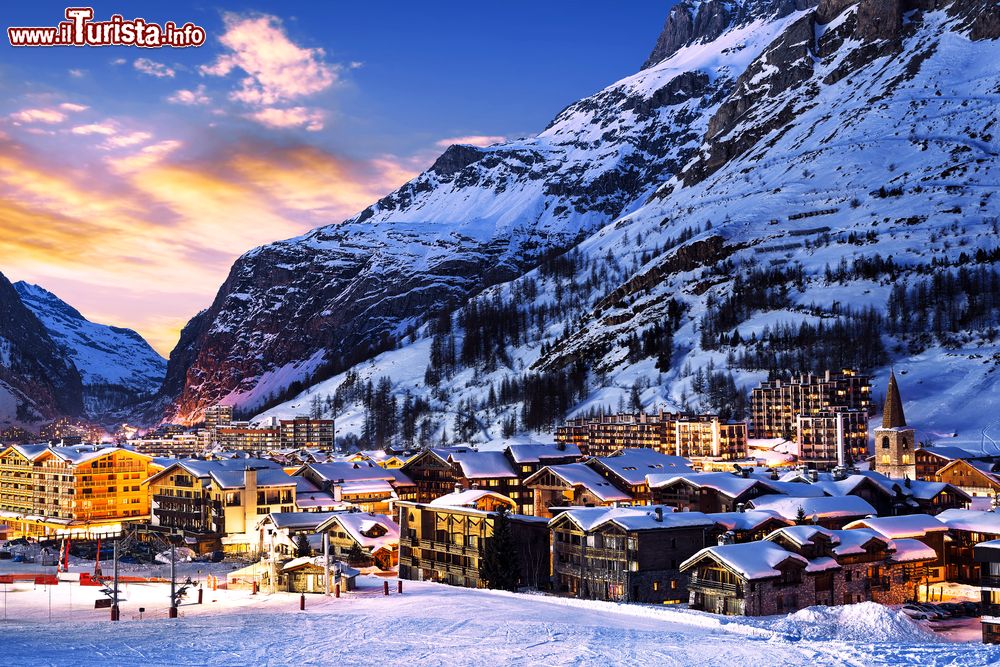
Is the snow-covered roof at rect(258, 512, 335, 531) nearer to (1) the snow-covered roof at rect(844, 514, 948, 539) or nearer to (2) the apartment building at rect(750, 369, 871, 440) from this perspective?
(1) the snow-covered roof at rect(844, 514, 948, 539)

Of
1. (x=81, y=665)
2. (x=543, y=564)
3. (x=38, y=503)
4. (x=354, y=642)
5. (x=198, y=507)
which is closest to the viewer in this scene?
(x=81, y=665)

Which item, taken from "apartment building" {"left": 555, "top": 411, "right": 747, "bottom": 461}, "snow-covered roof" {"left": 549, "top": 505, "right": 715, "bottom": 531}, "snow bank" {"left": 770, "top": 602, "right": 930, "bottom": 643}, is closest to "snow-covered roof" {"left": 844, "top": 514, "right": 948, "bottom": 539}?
"snow-covered roof" {"left": 549, "top": 505, "right": 715, "bottom": 531}

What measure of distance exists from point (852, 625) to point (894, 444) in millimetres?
81580

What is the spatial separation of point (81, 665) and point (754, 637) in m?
34.9

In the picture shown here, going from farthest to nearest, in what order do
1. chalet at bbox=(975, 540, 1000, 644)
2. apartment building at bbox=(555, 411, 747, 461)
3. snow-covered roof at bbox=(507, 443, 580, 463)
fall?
apartment building at bbox=(555, 411, 747, 461) < snow-covered roof at bbox=(507, 443, 580, 463) < chalet at bbox=(975, 540, 1000, 644)

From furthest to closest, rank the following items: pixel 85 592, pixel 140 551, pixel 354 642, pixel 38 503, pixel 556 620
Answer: pixel 38 503
pixel 140 551
pixel 85 592
pixel 556 620
pixel 354 642

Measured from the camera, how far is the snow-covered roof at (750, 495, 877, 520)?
86.6 m

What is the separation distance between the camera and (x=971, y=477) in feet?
415

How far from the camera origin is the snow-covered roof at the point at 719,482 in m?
98.3

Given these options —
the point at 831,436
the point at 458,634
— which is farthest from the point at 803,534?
the point at 831,436

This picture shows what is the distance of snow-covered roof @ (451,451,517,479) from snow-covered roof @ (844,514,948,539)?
51.8 meters

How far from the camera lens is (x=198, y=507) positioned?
123375 mm

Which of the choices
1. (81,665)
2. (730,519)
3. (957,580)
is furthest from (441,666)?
(957,580)

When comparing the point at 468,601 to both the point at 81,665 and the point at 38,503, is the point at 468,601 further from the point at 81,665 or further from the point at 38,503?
the point at 38,503
